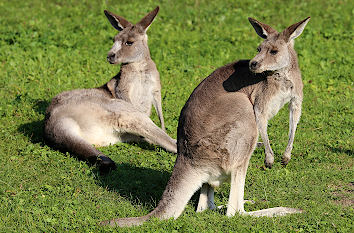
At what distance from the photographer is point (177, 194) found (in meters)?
5.15

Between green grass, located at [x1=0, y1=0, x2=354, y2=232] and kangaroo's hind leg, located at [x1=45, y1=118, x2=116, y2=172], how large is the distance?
0.39 feet

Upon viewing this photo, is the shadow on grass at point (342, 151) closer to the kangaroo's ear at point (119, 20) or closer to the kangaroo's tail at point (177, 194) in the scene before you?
the kangaroo's tail at point (177, 194)

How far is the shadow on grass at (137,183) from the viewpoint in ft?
19.6

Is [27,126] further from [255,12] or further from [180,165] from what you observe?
[255,12]

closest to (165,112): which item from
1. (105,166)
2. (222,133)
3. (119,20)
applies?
(119,20)

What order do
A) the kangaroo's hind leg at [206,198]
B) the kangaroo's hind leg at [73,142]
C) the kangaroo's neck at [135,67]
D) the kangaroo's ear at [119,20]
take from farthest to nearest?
the kangaroo's ear at [119,20], the kangaroo's neck at [135,67], the kangaroo's hind leg at [73,142], the kangaroo's hind leg at [206,198]

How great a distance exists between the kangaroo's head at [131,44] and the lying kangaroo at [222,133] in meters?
2.51

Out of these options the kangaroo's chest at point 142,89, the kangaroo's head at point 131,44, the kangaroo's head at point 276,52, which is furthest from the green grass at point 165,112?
the kangaroo's head at point 276,52

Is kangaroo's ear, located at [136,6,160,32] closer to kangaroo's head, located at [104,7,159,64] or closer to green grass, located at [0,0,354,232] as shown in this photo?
kangaroo's head, located at [104,7,159,64]

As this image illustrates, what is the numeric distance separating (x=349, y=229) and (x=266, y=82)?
171 centimetres

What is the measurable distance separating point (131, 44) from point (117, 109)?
99 cm

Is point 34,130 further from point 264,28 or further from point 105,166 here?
point 264,28

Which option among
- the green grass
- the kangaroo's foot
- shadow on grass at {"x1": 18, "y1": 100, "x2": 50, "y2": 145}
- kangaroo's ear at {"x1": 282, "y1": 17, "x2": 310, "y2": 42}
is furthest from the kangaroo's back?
shadow on grass at {"x1": 18, "y1": 100, "x2": 50, "y2": 145}

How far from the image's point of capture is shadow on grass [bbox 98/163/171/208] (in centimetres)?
598
